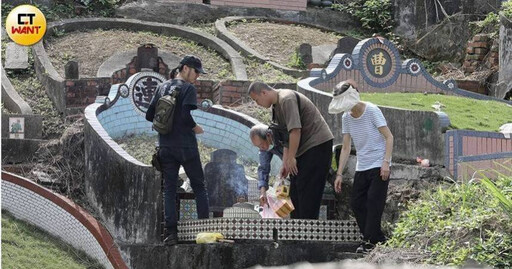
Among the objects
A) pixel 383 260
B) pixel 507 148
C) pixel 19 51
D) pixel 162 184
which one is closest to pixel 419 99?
pixel 507 148

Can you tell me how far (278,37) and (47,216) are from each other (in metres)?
9.31

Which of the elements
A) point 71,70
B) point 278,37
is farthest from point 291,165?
point 278,37

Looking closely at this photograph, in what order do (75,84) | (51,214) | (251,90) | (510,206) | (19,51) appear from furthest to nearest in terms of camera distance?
(19,51), (75,84), (51,214), (251,90), (510,206)

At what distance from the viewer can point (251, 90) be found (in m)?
10.3

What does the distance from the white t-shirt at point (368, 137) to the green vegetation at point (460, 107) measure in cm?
208

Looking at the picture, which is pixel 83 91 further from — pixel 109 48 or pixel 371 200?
pixel 371 200

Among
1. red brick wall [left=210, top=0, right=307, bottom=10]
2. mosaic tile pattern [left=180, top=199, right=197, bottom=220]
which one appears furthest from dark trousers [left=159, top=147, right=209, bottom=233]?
red brick wall [left=210, top=0, right=307, bottom=10]

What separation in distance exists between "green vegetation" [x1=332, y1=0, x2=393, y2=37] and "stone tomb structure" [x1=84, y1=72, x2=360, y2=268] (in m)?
10.1

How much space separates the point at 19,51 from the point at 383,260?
35.9 feet

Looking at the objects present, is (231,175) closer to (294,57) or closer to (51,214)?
(51,214)

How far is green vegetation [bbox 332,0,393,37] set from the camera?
23797mm

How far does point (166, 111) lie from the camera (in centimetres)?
1069

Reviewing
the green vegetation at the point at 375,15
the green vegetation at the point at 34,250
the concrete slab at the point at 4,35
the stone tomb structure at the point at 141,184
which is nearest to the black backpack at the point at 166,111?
the stone tomb structure at the point at 141,184

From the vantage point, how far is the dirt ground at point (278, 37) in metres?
20.5
